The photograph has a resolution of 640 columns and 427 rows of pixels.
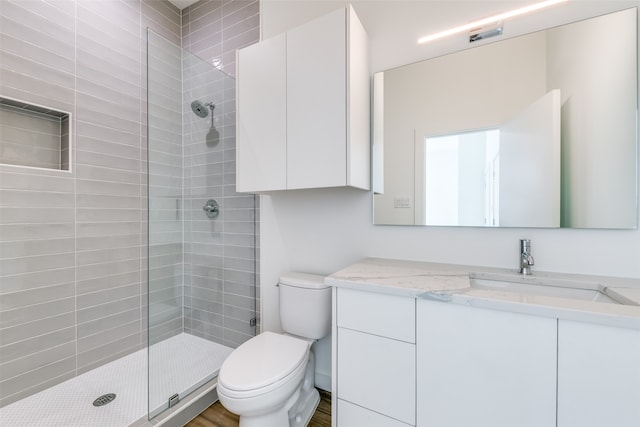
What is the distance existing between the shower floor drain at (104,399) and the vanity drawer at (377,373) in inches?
55.9

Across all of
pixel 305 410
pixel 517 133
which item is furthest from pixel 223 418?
pixel 517 133

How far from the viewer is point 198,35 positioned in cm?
230

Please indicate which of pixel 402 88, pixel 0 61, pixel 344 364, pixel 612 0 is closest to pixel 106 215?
pixel 0 61

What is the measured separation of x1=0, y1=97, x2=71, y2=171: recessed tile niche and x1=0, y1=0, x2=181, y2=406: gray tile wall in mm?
61

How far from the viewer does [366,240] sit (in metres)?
1.59

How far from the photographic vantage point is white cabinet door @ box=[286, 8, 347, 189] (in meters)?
1.32

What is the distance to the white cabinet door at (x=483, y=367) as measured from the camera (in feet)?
2.72

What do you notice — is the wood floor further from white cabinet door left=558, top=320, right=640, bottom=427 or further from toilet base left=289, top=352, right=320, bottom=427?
white cabinet door left=558, top=320, right=640, bottom=427

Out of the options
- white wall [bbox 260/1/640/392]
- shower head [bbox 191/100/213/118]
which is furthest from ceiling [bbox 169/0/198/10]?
shower head [bbox 191/100/213/118]

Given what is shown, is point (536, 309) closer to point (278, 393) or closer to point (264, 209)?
point (278, 393)

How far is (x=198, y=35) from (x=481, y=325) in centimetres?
290

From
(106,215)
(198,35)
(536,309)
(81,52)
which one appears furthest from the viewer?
(198,35)

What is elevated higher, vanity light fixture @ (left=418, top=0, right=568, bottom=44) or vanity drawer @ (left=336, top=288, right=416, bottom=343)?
Result: vanity light fixture @ (left=418, top=0, right=568, bottom=44)

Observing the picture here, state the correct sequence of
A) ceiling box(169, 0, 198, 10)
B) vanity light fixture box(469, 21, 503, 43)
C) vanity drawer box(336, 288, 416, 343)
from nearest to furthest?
vanity drawer box(336, 288, 416, 343) → vanity light fixture box(469, 21, 503, 43) → ceiling box(169, 0, 198, 10)
